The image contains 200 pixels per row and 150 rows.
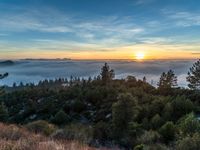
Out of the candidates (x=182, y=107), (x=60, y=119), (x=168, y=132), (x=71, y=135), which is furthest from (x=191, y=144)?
(x=60, y=119)

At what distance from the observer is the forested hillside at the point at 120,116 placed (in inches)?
579

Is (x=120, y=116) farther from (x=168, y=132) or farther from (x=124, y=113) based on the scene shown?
(x=168, y=132)

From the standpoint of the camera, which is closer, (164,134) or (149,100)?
(164,134)

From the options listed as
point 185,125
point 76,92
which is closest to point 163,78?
point 76,92

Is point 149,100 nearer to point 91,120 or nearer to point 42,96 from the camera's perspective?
point 91,120

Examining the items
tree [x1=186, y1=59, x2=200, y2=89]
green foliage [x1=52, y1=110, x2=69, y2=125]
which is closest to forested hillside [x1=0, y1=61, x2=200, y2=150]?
tree [x1=186, y1=59, x2=200, y2=89]

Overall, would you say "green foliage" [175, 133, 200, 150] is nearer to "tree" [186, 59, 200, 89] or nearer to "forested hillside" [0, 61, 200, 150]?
"forested hillside" [0, 61, 200, 150]

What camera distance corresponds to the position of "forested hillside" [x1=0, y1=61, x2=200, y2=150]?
14711 mm

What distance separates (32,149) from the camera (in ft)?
18.8

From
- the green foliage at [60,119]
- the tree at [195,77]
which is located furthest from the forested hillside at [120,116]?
the green foliage at [60,119]

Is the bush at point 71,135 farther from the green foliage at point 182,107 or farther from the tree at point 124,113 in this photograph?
the green foliage at point 182,107

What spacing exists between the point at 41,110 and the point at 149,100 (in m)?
21.8

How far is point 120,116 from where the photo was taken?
29.2 metres

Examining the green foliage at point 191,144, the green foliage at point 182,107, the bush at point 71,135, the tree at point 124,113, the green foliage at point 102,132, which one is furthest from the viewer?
the green foliage at point 182,107
